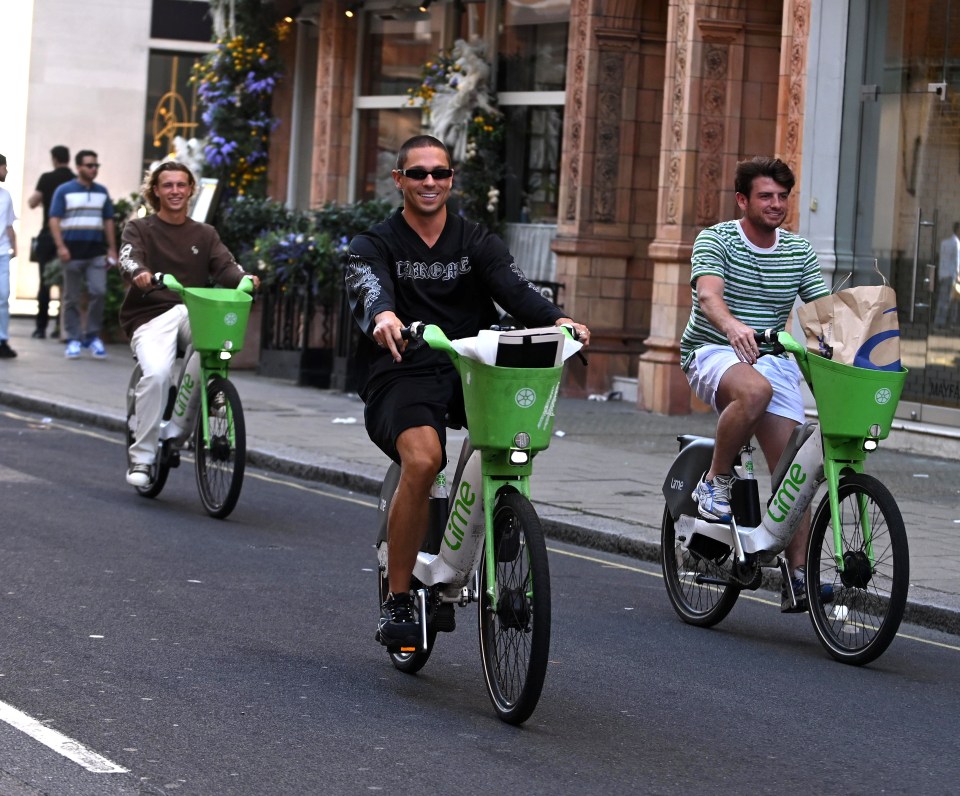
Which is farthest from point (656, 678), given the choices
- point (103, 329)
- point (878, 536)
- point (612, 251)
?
point (103, 329)

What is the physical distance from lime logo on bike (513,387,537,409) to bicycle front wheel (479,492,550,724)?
30cm

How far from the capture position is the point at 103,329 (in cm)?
2188

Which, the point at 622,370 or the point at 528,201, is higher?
the point at 528,201

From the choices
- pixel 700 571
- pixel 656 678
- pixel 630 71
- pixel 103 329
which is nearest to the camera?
pixel 656 678

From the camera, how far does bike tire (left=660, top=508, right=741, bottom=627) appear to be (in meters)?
7.70

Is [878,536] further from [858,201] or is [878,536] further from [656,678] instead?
[858,201]

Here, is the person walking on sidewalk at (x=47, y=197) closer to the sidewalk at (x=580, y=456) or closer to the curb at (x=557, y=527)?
the sidewalk at (x=580, y=456)

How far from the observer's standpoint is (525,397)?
18.3ft

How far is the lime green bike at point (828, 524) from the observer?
6906 mm

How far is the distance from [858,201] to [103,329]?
988 cm

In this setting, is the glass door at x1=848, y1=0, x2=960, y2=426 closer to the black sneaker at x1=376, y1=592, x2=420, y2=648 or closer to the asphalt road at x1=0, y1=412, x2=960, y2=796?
the asphalt road at x1=0, y1=412, x2=960, y2=796

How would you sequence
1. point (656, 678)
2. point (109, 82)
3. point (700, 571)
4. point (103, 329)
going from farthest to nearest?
point (109, 82)
point (103, 329)
point (700, 571)
point (656, 678)

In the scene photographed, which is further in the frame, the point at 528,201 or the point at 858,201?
the point at 528,201

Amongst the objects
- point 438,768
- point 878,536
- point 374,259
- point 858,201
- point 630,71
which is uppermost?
point 630,71
